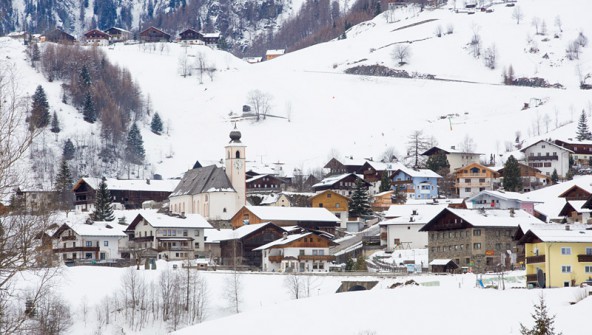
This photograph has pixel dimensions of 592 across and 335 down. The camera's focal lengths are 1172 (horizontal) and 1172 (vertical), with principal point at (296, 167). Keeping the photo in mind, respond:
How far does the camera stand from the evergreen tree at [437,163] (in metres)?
115

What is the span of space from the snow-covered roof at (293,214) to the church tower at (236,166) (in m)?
13.2

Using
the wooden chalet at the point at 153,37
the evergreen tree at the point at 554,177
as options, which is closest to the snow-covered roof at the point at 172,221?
the evergreen tree at the point at 554,177

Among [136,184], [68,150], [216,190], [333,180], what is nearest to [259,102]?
[68,150]

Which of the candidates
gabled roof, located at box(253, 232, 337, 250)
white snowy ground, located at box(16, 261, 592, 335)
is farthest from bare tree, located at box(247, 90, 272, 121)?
white snowy ground, located at box(16, 261, 592, 335)

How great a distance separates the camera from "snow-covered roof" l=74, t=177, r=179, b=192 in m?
110

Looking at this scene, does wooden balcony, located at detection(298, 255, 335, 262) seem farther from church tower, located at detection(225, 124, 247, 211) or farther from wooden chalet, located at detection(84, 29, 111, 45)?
wooden chalet, located at detection(84, 29, 111, 45)

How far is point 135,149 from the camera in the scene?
5531 inches

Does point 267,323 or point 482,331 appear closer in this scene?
point 482,331

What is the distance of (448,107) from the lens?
527ft

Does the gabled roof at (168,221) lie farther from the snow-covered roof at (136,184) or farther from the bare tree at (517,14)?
the bare tree at (517,14)

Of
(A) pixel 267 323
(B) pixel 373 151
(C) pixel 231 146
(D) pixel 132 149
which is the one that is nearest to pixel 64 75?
(D) pixel 132 149

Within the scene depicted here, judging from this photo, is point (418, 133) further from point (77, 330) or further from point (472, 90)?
point (77, 330)

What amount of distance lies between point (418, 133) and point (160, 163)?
1224 inches

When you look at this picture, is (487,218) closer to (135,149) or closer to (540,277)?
(540,277)
